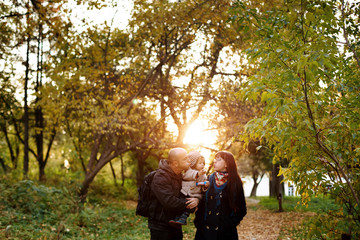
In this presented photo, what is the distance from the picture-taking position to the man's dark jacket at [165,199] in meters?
3.27

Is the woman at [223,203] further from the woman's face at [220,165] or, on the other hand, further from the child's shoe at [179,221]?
the child's shoe at [179,221]

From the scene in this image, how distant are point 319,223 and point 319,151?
1332 mm

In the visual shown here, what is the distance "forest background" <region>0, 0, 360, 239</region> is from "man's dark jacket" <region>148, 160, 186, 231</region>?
→ 52cm

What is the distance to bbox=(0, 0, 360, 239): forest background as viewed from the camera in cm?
346

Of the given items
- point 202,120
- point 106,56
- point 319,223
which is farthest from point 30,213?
point 319,223

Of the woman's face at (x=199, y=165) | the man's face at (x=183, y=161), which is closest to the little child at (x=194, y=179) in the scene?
the woman's face at (x=199, y=165)

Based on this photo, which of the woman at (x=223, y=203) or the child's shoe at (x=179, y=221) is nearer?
the child's shoe at (x=179, y=221)

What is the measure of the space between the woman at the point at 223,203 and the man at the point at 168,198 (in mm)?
306

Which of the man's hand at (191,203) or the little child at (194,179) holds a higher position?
the little child at (194,179)

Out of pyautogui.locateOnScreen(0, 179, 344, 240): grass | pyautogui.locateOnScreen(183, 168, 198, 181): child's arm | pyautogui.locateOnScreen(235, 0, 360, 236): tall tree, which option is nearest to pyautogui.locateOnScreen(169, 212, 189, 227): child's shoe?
pyautogui.locateOnScreen(183, 168, 198, 181): child's arm

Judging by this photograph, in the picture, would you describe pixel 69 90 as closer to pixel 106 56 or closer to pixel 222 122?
pixel 106 56

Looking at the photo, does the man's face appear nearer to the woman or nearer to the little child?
the little child

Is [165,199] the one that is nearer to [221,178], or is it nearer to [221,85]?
[221,178]

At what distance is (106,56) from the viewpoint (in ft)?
36.1
